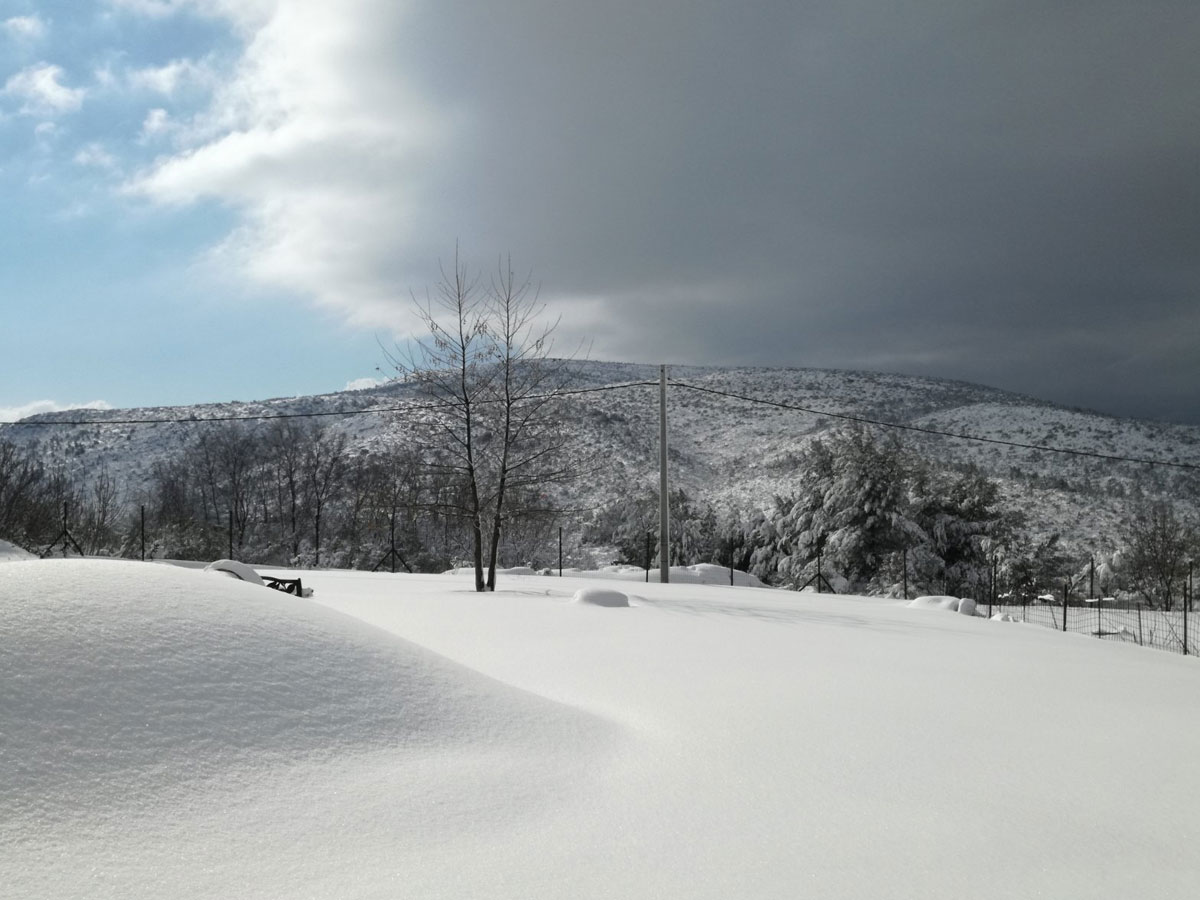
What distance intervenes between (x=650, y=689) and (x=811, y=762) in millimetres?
1825

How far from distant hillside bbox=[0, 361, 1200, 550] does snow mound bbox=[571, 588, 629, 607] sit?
30.4 meters

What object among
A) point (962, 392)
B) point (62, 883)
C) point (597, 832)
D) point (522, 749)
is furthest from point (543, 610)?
point (962, 392)

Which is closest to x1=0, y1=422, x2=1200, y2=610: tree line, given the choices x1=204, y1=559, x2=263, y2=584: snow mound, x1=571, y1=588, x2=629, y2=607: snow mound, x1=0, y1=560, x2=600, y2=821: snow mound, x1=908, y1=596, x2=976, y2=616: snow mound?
x1=571, y1=588, x2=629, y2=607: snow mound

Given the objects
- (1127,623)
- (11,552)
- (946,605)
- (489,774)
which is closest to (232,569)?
(489,774)

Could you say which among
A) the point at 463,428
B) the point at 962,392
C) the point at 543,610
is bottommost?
the point at 543,610

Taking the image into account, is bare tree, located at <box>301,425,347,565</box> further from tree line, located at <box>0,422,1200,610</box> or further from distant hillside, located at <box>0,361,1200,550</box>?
distant hillside, located at <box>0,361,1200,550</box>

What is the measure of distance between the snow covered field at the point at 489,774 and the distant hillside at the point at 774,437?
3622 centimetres

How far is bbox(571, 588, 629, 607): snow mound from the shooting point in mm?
10797

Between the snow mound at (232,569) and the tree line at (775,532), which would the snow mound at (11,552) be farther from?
the snow mound at (232,569)

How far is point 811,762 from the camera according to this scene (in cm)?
413

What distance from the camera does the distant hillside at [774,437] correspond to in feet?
141

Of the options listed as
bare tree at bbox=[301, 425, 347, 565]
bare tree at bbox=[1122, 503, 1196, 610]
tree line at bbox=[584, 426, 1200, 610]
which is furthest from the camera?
bare tree at bbox=[301, 425, 347, 565]

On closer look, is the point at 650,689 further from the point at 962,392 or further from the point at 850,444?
the point at 962,392

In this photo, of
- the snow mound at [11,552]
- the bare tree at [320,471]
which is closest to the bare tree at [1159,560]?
the snow mound at [11,552]
